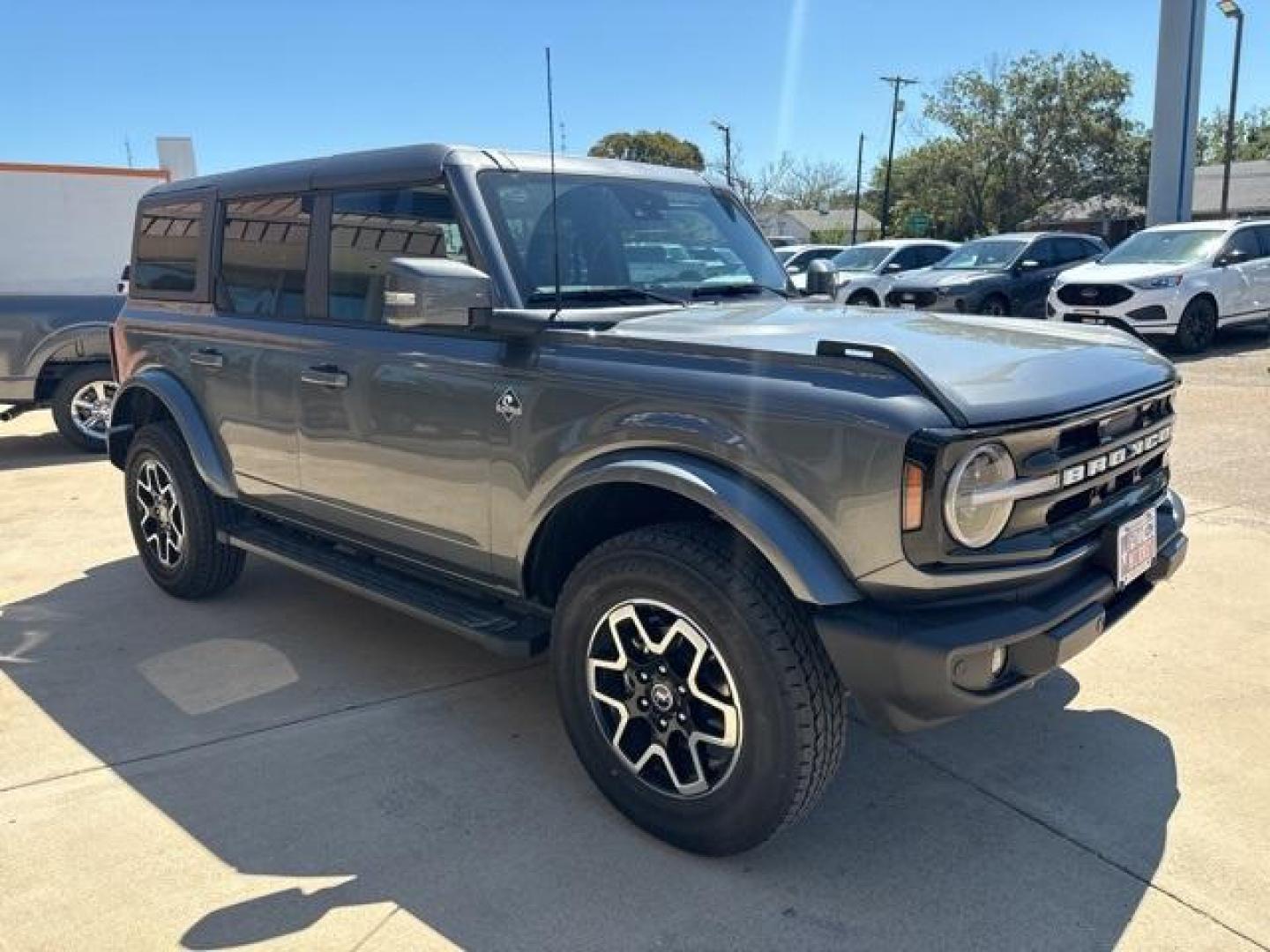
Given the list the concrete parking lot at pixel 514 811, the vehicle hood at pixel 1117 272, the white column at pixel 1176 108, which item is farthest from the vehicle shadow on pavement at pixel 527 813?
the white column at pixel 1176 108

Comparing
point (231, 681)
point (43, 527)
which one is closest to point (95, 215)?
point (43, 527)

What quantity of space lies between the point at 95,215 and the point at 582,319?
942cm

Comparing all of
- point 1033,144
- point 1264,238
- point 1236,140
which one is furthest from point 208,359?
point 1236,140

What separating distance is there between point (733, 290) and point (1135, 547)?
5.70ft

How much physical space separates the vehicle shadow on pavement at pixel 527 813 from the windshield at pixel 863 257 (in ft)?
50.1

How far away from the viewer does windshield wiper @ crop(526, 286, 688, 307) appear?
3.40 meters

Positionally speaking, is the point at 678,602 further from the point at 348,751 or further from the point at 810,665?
the point at 348,751

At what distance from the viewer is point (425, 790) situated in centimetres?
325

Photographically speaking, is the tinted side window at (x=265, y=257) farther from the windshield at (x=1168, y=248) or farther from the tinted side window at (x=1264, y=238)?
the tinted side window at (x=1264, y=238)

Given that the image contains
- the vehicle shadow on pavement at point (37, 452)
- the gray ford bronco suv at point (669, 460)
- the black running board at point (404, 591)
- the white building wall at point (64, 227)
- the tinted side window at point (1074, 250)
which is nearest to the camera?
the gray ford bronco suv at point (669, 460)

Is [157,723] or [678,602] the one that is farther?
[157,723]

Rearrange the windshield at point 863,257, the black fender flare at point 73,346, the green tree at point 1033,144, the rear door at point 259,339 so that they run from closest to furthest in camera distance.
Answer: the rear door at point 259,339
the black fender flare at point 73,346
the windshield at point 863,257
the green tree at point 1033,144

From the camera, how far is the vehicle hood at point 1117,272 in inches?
509

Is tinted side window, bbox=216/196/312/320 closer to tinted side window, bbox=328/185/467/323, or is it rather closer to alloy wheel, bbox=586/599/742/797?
tinted side window, bbox=328/185/467/323
